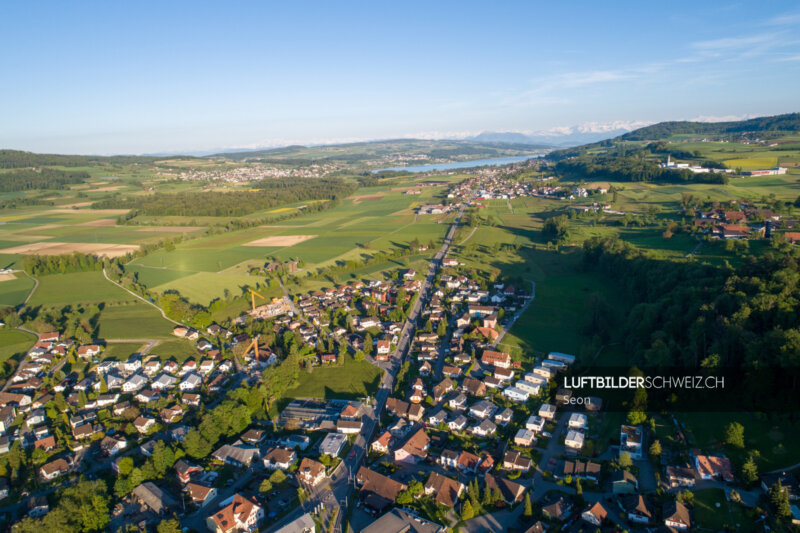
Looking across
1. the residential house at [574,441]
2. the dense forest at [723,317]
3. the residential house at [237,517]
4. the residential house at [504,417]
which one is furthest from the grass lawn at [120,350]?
the dense forest at [723,317]

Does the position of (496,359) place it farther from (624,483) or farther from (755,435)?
(755,435)

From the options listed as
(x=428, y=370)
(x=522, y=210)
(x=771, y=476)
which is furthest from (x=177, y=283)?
(x=522, y=210)

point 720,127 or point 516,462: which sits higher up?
point 720,127

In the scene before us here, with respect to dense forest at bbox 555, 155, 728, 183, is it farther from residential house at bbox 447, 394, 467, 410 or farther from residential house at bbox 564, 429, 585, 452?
residential house at bbox 447, 394, 467, 410

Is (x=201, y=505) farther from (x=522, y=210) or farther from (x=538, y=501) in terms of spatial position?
(x=522, y=210)

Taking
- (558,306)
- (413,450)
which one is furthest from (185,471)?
(558,306)

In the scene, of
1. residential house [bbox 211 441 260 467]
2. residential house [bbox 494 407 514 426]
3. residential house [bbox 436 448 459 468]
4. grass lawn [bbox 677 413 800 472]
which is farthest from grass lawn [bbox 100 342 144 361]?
grass lawn [bbox 677 413 800 472]

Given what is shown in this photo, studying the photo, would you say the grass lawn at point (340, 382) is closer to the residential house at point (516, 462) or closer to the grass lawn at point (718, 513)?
the residential house at point (516, 462)
